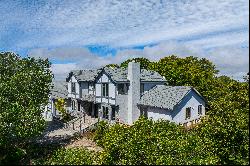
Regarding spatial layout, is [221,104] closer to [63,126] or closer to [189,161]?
[189,161]

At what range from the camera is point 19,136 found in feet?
102

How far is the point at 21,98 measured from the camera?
1423 inches

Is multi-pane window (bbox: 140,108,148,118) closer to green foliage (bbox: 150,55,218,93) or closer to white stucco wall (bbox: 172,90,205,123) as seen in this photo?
white stucco wall (bbox: 172,90,205,123)

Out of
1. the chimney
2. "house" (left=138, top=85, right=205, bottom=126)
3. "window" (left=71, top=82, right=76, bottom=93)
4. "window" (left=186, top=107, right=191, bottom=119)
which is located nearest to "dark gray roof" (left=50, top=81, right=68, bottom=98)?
"window" (left=71, top=82, right=76, bottom=93)

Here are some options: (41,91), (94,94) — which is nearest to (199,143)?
(41,91)

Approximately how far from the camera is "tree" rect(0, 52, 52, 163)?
3097 centimetres

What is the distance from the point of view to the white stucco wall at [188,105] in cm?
4178

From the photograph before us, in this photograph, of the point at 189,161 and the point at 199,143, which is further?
the point at 199,143

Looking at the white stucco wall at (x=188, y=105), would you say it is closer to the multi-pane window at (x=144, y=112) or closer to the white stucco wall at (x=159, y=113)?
the white stucco wall at (x=159, y=113)

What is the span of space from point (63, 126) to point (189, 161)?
33838 millimetres

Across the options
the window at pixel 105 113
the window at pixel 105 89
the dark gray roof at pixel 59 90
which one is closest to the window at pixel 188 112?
the window at pixel 105 89

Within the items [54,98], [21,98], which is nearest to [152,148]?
[21,98]

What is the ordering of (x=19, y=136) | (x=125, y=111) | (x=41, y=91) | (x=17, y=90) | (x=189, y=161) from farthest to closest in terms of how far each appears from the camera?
(x=125, y=111), (x=41, y=91), (x=17, y=90), (x=19, y=136), (x=189, y=161)

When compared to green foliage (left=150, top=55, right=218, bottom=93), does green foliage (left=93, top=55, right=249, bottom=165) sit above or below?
below
